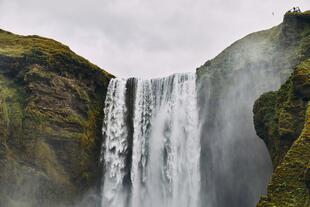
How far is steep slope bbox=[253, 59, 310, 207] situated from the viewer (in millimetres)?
13953

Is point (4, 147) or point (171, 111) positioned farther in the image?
point (171, 111)

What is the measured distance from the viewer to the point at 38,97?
3275 centimetres

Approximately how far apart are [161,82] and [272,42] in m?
11.0

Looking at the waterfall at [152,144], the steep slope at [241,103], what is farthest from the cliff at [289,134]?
the waterfall at [152,144]

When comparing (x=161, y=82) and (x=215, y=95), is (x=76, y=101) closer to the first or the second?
(x=161, y=82)

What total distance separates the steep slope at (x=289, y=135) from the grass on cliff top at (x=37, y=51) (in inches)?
735

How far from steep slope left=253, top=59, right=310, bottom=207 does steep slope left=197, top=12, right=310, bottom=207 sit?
5.13m

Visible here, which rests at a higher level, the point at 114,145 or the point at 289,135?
the point at 289,135

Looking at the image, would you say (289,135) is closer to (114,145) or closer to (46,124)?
(114,145)

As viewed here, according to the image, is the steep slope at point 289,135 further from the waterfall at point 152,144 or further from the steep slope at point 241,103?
the waterfall at point 152,144

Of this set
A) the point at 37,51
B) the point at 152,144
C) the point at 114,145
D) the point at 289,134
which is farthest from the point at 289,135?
the point at 37,51

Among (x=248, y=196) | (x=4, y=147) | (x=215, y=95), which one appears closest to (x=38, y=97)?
(x=4, y=147)

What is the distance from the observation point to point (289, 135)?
2070 centimetres

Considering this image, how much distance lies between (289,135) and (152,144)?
16468mm
